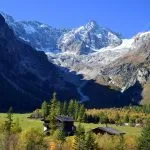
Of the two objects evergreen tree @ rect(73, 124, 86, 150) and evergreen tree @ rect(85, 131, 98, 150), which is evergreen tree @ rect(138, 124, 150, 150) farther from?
evergreen tree @ rect(73, 124, 86, 150)

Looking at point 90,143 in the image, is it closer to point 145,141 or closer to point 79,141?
point 79,141

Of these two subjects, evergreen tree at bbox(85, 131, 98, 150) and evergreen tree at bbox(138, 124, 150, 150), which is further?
evergreen tree at bbox(138, 124, 150, 150)

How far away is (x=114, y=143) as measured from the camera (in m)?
169

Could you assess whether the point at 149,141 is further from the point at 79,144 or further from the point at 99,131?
the point at 99,131

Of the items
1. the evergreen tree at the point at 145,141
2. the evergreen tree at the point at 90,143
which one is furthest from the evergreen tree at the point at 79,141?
the evergreen tree at the point at 145,141

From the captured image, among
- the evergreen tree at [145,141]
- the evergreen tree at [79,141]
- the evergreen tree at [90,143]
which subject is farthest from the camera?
the evergreen tree at [145,141]

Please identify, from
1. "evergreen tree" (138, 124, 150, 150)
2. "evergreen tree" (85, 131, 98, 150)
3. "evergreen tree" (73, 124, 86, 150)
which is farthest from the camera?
"evergreen tree" (138, 124, 150, 150)

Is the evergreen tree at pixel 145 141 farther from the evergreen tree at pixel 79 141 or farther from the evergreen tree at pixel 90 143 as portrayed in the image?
the evergreen tree at pixel 79 141

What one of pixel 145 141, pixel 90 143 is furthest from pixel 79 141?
pixel 145 141

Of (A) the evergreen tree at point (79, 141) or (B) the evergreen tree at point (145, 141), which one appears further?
(B) the evergreen tree at point (145, 141)

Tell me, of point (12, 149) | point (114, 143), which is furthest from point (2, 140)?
point (114, 143)

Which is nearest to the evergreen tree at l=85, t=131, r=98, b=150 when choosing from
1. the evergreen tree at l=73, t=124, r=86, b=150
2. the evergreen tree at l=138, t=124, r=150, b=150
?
the evergreen tree at l=73, t=124, r=86, b=150

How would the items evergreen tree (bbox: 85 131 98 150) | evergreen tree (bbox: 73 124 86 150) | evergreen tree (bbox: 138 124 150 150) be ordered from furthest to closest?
evergreen tree (bbox: 138 124 150 150)
evergreen tree (bbox: 73 124 86 150)
evergreen tree (bbox: 85 131 98 150)

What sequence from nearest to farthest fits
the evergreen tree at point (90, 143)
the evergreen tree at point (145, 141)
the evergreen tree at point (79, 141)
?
1. the evergreen tree at point (90, 143)
2. the evergreen tree at point (79, 141)
3. the evergreen tree at point (145, 141)
